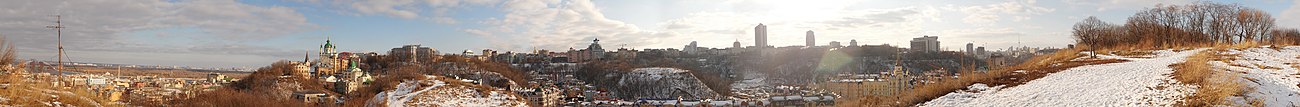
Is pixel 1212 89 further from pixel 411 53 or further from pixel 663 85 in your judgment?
pixel 411 53

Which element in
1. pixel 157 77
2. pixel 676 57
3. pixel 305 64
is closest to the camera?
pixel 157 77

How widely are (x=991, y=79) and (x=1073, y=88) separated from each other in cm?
173

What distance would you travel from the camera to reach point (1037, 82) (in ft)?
27.7

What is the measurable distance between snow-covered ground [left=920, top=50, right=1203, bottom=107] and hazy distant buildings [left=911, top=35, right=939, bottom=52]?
212 ft

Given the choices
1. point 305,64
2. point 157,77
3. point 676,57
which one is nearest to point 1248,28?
point 157,77

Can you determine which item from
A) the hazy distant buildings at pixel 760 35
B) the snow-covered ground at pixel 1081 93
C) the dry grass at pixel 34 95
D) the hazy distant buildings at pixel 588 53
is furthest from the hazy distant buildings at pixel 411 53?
the snow-covered ground at pixel 1081 93

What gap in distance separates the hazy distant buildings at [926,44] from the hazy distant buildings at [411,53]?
49932 mm

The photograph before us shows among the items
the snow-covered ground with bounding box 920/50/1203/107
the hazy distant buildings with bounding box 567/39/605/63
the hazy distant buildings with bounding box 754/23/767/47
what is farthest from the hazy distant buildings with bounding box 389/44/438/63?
the snow-covered ground with bounding box 920/50/1203/107

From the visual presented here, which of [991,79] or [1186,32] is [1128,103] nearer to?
[991,79]

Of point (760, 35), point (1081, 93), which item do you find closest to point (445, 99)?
point (1081, 93)

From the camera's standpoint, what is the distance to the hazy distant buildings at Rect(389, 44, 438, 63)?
81.6 meters

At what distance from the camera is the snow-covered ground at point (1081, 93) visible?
628cm

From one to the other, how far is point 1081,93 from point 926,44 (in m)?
68.7

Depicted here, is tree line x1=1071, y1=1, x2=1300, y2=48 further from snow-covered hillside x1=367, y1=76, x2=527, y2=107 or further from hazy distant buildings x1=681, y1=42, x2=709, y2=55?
hazy distant buildings x1=681, y1=42, x2=709, y2=55
